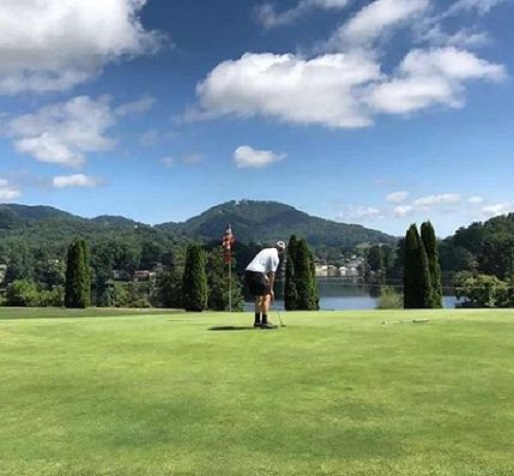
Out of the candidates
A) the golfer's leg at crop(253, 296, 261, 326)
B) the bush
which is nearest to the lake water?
the bush

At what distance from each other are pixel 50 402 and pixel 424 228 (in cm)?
3777

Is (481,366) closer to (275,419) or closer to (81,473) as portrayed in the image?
(275,419)

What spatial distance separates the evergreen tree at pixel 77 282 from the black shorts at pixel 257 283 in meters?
29.9

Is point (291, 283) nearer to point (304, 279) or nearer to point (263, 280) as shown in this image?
point (304, 279)

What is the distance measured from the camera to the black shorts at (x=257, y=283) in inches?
510

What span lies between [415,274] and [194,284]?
15.1 meters

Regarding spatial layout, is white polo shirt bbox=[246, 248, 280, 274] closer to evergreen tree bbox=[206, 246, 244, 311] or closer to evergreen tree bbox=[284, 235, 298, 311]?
evergreen tree bbox=[284, 235, 298, 311]

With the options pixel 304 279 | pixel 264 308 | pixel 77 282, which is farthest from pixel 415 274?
pixel 264 308

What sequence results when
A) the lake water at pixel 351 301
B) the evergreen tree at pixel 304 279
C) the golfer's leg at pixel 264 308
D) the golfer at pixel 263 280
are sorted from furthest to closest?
1. the lake water at pixel 351 301
2. the evergreen tree at pixel 304 279
3. the golfer at pixel 263 280
4. the golfer's leg at pixel 264 308

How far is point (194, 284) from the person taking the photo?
Answer: 45.7m

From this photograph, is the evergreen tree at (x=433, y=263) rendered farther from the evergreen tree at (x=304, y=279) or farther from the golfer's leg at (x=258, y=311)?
the golfer's leg at (x=258, y=311)

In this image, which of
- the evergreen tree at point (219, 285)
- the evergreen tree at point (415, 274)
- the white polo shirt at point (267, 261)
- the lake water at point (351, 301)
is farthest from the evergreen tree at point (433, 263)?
the evergreen tree at point (219, 285)

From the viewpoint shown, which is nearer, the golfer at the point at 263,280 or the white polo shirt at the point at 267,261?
the golfer at the point at 263,280

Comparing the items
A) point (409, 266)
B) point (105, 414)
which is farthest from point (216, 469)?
point (409, 266)
